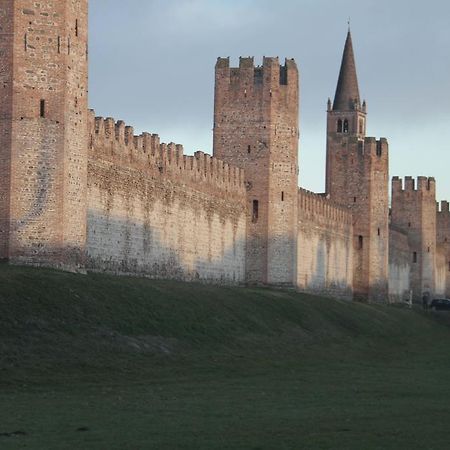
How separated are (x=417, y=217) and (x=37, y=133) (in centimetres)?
6149

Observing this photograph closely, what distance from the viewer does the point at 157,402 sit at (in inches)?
835

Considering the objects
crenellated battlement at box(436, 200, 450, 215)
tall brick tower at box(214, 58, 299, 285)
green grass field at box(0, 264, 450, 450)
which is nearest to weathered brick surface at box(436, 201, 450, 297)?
crenellated battlement at box(436, 200, 450, 215)

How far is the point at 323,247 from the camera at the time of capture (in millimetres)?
66625

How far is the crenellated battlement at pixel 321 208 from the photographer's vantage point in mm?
62312

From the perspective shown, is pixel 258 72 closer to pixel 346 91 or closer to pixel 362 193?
pixel 362 193

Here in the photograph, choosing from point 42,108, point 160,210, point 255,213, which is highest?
point 42,108

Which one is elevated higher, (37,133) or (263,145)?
(263,145)

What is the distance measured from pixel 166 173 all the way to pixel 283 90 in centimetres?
1106

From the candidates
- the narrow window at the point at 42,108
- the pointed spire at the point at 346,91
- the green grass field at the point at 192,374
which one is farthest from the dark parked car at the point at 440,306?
the narrow window at the point at 42,108

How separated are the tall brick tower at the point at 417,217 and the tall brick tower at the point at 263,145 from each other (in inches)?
1490

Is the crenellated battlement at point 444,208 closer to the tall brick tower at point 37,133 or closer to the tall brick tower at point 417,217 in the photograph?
the tall brick tower at point 417,217

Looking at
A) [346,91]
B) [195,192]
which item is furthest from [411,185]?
[195,192]

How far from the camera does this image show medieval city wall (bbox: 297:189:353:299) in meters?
62.0

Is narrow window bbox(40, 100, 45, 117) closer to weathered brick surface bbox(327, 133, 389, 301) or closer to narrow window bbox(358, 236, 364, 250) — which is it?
weathered brick surface bbox(327, 133, 389, 301)
